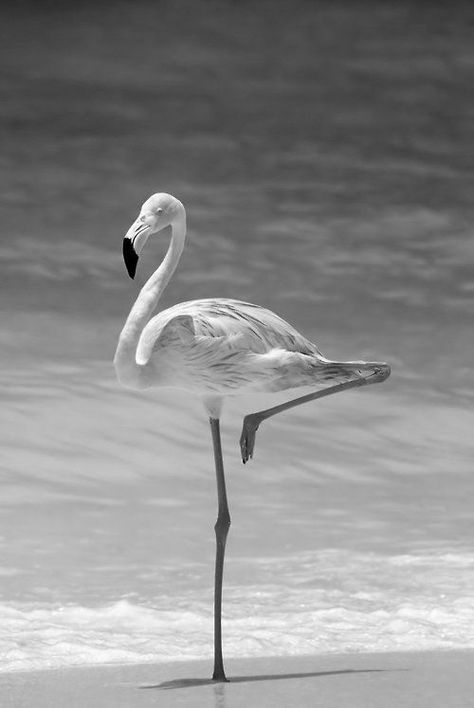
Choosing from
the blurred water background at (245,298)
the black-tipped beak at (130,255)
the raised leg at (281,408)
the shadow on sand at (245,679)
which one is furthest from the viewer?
the blurred water background at (245,298)

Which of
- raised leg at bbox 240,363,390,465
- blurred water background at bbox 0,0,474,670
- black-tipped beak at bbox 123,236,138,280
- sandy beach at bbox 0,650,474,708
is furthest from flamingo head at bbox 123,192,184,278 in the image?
blurred water background at bbox 0,0,474,670

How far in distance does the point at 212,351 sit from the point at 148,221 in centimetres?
45

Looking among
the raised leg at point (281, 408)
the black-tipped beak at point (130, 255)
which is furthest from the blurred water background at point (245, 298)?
the black-tipped beak at point (130, 255)

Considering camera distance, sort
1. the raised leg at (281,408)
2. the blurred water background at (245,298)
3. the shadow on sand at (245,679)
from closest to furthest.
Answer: the shadow on sand at (245,679) → the raised leg at (281,408) → the blurred water background at (245,298)

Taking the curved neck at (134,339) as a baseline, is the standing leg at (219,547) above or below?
below

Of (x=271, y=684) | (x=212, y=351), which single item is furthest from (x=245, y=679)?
(x=212, y=351)

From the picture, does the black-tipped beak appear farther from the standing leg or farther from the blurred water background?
the blurred water background

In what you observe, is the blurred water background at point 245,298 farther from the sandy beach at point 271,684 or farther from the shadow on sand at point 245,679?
the shadow on sand at point 245,679

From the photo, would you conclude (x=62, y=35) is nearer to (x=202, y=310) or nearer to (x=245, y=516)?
(x=245, y=516)

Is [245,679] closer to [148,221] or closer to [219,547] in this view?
[219,547]

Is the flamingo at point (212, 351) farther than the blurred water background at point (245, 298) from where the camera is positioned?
No

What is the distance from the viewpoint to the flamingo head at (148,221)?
4227 mm

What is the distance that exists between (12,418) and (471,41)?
10.2 metres

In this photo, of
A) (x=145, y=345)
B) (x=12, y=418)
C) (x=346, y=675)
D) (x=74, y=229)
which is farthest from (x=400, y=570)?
(x=74, y=229)
